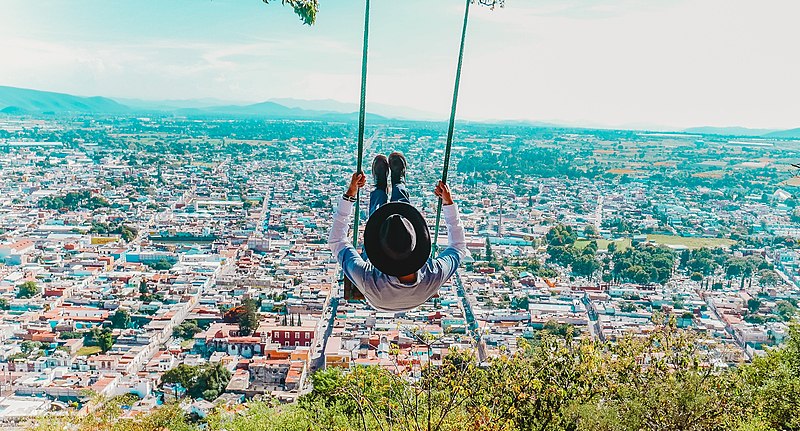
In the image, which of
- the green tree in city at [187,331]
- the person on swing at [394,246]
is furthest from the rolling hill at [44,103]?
the person on swing at [394,246]

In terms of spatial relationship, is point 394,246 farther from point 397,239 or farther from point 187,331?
point 187,331

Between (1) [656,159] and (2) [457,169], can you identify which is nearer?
(2) [457,169]

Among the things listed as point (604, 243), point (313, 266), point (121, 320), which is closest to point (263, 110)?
point (604, 243)

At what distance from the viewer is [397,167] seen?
2.36 meters

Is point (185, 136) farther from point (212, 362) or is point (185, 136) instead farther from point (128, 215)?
point (212, 362)

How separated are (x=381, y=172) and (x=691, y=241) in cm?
3577

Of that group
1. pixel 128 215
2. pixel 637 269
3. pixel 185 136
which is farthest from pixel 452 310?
pixel 185 136

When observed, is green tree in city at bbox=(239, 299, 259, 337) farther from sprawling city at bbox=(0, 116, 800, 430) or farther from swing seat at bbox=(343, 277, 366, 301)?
swing seat at bbox=(343, 277, 366, 301)

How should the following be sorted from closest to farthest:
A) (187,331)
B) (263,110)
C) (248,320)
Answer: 1. (248,320)
2. (187,331)
3. (263,110)

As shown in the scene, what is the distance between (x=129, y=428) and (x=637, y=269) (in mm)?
24736

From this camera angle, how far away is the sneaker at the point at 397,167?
235 cm

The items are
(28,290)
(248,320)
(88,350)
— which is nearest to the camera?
(88,350)

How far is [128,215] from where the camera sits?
127 ft

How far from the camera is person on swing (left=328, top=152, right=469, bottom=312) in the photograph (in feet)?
6.66
